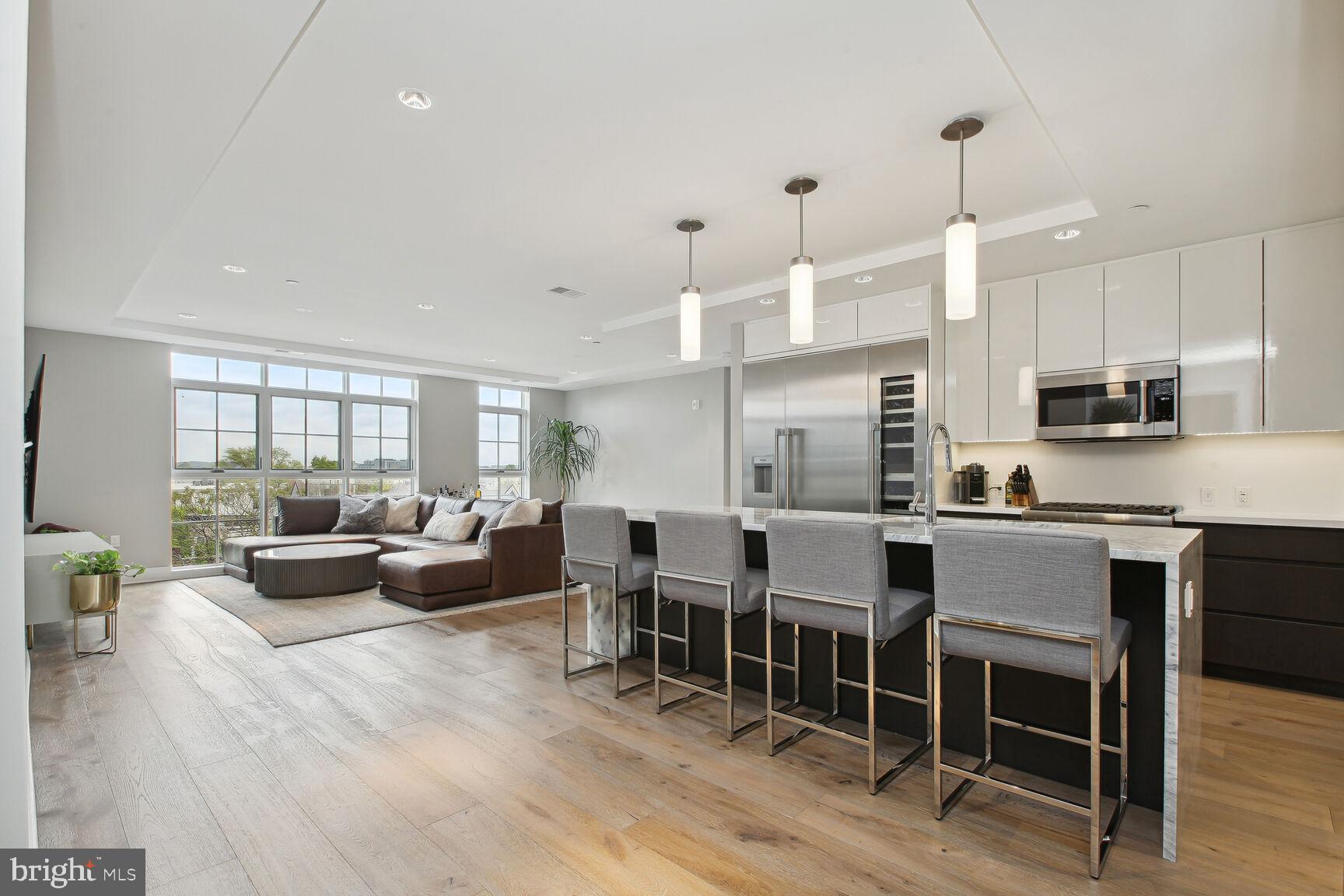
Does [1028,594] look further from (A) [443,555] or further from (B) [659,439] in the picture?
(B) [659,439]

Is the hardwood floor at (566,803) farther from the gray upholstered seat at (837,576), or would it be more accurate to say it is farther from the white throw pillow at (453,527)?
the white throw pillow at (453,527)

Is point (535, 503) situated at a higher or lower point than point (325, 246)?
lower

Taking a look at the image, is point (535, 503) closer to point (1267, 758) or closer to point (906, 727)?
point (906, 727)

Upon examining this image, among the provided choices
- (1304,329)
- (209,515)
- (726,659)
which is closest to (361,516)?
(209,515)

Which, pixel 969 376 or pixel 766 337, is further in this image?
pixel 766 337

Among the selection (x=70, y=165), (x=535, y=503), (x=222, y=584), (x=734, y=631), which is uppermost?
(x=70, y=165)

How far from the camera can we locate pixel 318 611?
16.9 ft

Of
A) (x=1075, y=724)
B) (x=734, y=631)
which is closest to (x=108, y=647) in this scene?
(x=734, y=631)

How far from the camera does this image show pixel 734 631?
329cm

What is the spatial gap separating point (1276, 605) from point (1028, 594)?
2.52 meters

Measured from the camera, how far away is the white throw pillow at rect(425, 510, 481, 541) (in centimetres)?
682

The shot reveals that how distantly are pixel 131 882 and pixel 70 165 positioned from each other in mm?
2781

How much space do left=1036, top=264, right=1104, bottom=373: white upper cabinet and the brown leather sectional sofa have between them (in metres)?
3.51

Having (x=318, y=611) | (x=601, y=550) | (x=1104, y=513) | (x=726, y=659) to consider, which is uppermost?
(x=1104, y=513)
